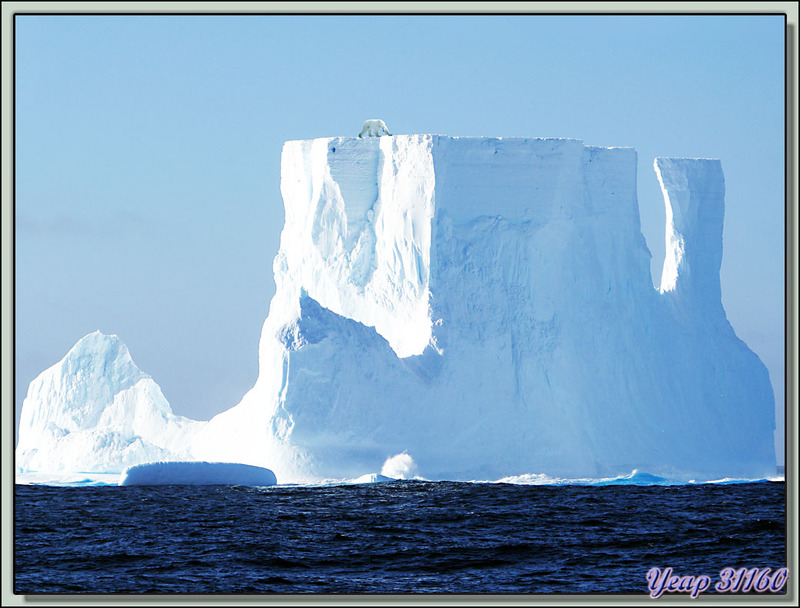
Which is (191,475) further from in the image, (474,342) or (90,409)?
(474,342)

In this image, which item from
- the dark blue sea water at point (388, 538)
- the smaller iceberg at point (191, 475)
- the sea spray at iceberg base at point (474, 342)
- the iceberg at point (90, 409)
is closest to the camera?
the dark blue sea water at point (388, 538)

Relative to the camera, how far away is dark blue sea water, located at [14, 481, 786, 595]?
10.4 meters

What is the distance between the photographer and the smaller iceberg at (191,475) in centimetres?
1839

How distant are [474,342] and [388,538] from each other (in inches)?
264

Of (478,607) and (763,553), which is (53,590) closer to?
(478,607)

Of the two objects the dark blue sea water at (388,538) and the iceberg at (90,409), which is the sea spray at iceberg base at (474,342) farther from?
the dark blue sea water at (388,538)

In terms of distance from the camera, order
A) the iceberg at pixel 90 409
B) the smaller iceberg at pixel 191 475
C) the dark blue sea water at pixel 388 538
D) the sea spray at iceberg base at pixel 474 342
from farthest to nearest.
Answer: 1. the iceberg at pixel 90 409
2. the sea spray at iceberg base at pixel 474 342
3. the smaller iceberg at pixel 191 475
4. the dark blue sea water at pixel 388 538

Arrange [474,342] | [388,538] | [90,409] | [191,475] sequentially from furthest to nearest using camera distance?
1. [90,409]
2. [474,342]
3. [191,475]
4. [388,538]

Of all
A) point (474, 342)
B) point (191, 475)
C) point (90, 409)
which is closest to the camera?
point (191, 475)

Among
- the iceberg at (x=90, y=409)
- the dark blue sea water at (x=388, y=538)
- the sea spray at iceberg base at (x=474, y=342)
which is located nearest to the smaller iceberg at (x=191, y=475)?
the dark blue sea water at (x=388, y=538)

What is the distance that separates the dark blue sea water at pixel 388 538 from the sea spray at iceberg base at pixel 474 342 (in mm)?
743

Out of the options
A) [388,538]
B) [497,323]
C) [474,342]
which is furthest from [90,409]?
[388,538]

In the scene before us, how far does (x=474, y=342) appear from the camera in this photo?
19.5 m

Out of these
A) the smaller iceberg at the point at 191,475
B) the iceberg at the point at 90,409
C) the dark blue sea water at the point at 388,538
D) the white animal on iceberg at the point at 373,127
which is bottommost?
the dark blue sea water at the point at 388,538
